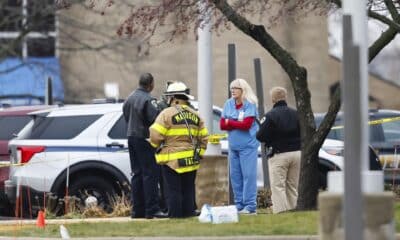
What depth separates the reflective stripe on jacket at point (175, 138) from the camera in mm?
12469

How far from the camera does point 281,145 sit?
13.8 m

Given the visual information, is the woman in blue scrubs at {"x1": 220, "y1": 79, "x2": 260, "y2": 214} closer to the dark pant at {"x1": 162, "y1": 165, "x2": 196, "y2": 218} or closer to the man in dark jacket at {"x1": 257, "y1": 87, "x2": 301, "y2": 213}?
the man in dark jacket at {"x1": 257, "y1": 87, "x2": 301, "y2": 213}

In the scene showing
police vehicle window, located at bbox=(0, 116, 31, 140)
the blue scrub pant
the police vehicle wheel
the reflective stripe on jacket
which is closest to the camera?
the reflective stripe on jacket

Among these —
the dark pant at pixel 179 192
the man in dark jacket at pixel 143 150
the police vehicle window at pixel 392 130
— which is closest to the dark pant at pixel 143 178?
the man in dark jacket at pixel 143 150

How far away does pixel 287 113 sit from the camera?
13758 millimetres

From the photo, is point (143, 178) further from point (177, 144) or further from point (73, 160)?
point (73, 160)

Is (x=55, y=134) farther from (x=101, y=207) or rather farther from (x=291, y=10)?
(x=291, y=10)

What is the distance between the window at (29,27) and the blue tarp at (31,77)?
511 mm

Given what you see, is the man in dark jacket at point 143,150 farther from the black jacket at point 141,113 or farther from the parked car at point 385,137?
the parked car at point 385,137

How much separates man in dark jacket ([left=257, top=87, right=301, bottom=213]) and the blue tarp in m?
19.7

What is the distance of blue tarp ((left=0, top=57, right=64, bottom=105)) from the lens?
110ft

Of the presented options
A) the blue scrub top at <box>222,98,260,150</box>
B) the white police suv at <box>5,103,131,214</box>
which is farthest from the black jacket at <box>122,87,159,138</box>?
the white police suv at <box>5,103,131,214</box>

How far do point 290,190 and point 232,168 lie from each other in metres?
0.82

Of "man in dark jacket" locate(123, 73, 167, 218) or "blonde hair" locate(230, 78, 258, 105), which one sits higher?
"blonde hair" locate(230, 78, 258, 105)
